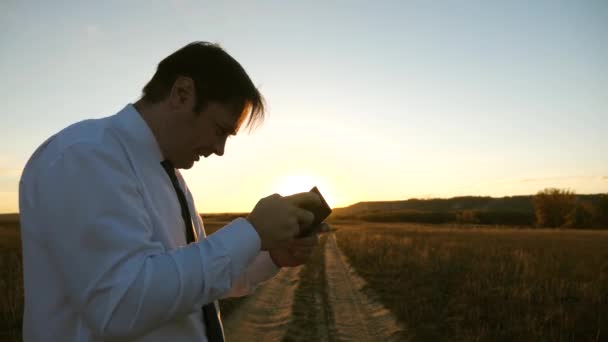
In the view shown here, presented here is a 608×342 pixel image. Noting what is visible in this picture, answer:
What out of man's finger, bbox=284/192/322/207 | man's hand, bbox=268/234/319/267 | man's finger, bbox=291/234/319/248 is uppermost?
man's finger, bbox=284/192/322/207

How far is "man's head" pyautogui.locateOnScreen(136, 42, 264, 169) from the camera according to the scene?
1.68 meters

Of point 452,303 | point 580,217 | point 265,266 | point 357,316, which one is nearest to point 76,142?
point 265,266

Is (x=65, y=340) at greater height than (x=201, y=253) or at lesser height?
lesser

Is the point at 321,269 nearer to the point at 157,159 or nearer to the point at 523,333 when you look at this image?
the point at 523,333

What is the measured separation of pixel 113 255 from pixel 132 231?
0.08 metres

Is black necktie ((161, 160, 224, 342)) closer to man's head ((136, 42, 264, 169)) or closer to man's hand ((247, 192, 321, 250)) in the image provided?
man's head ((136, 42, 264, 169))

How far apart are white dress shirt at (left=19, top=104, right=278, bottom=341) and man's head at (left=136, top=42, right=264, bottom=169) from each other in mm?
295

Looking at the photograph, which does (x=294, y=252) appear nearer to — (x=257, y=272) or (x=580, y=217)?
(x=257, y=272)

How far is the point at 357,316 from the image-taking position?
9234 millimetres

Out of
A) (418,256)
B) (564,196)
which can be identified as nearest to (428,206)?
(564,196)

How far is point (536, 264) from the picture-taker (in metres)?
15.3

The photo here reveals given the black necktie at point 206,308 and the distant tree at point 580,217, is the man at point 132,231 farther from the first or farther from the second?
the distant tree at point 580,217

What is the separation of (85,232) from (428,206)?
19915cm

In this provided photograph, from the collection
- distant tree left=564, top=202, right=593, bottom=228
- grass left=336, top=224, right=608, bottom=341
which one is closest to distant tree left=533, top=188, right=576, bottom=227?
distant tree left=564, top=202, right=593, bottom=228
